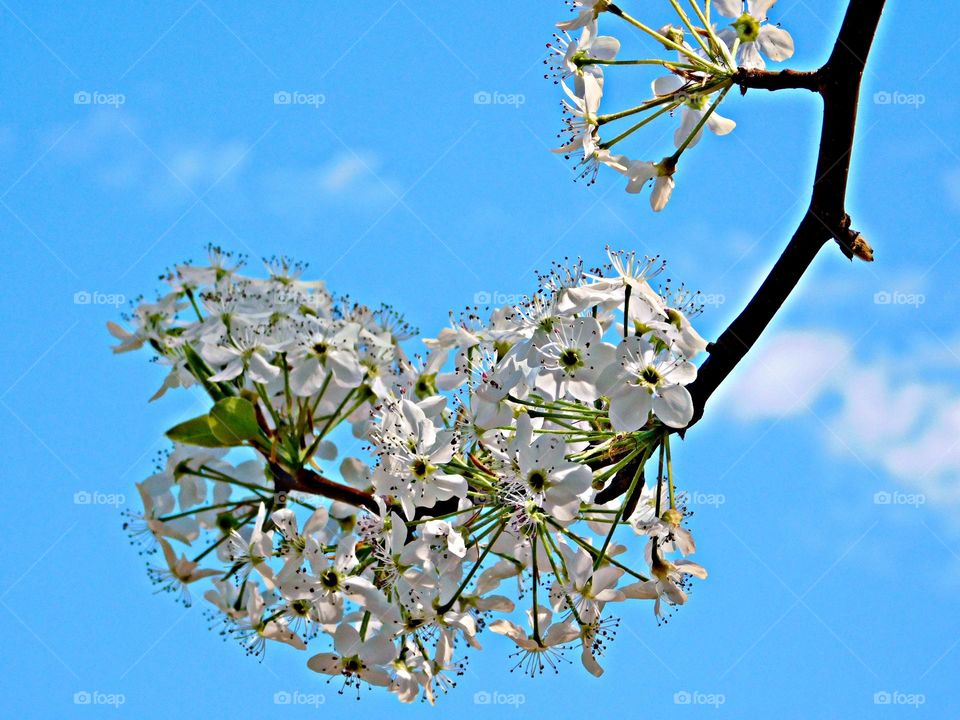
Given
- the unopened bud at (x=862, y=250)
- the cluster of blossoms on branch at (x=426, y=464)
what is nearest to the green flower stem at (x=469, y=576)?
the cluster of blossoms on branch at (x=426, y=464)

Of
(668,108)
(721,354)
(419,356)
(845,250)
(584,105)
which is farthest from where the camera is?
(419,356)

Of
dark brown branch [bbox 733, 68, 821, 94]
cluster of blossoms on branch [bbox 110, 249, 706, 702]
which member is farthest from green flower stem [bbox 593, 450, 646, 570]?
dark brown branch [bbox 733, 68, 821, 94]

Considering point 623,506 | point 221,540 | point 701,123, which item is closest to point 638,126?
point 701,123

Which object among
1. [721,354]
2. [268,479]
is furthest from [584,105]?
[268,479]

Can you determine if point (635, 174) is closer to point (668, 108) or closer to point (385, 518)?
point (668, 108)

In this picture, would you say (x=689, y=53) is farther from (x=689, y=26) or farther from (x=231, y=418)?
(x=231, y=418)

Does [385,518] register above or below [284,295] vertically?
below

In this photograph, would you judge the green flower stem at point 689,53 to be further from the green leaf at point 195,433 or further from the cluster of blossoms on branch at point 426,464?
the green leaf at point 195,433
